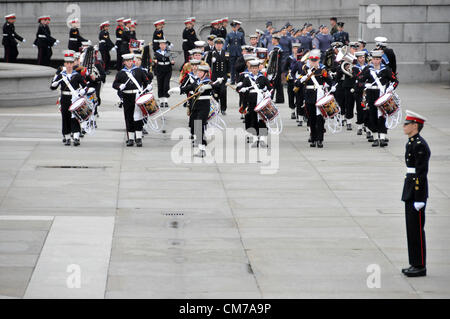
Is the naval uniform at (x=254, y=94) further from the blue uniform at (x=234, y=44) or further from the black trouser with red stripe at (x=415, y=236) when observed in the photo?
the blue uniform at (x=234, y=44)

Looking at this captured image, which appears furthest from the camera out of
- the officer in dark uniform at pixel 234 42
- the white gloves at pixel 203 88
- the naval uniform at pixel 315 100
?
the officer in dark uniform at pixel 234 42

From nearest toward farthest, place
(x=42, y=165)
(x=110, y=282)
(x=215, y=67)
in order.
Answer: (x=110, y=282) < (x=42, y=165) < (x=215, y=67)

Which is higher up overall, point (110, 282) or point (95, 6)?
point (95, 6)

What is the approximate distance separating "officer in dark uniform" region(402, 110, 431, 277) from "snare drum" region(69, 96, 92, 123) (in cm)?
948

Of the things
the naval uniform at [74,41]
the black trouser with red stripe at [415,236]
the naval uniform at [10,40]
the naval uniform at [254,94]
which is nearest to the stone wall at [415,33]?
the naval uniform at [74,41]

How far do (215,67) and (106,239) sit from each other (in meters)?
12.6

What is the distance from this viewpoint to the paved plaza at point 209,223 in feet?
33.1

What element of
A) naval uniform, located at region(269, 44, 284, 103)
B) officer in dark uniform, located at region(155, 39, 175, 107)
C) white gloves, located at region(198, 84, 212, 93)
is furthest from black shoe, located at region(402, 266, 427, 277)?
officer in dark uniform, located at region(155, 39, 175, 107)

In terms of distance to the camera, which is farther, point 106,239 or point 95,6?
point 95,6

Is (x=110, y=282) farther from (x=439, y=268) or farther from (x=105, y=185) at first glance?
(x=105, y=185)

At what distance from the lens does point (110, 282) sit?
33.0 ft

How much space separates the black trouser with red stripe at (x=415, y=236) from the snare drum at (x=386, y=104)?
859 cm

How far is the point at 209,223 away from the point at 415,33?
796 inches
